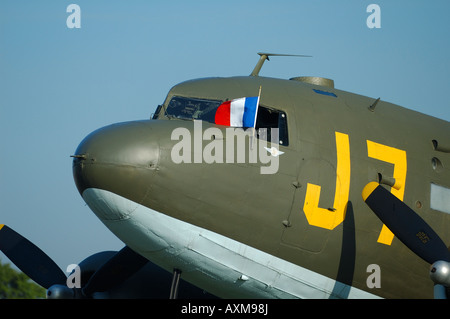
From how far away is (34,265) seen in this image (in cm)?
1752

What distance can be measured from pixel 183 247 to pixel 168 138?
6.04 ft

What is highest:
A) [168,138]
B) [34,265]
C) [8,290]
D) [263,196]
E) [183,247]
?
[168,138]

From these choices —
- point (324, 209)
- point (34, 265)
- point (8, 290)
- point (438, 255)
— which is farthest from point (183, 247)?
point (8, 290)

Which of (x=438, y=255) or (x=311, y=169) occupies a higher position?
(x=311, y=169)

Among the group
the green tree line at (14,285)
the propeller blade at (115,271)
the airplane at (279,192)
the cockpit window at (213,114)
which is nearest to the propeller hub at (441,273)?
the airplane at (279,192)

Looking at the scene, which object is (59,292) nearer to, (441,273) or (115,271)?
(115,271)

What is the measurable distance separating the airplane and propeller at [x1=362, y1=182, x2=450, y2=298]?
2 centimetres

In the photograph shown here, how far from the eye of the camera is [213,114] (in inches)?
532

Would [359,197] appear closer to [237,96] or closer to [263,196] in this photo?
[263,196]

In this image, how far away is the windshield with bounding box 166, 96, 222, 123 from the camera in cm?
1360

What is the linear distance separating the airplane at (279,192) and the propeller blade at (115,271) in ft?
11.6

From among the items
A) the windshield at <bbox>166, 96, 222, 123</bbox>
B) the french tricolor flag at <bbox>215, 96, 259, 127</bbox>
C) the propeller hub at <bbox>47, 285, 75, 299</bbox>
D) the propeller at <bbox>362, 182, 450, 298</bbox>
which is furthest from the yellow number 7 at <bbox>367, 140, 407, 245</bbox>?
the propeller hub at <bbox>47, 285, 75, 299</bbox>

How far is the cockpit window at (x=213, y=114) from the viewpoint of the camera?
13.3m

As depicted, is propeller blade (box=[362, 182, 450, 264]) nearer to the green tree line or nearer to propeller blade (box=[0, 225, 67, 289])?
propeller blade (box=[0, 225, 67, 289])
